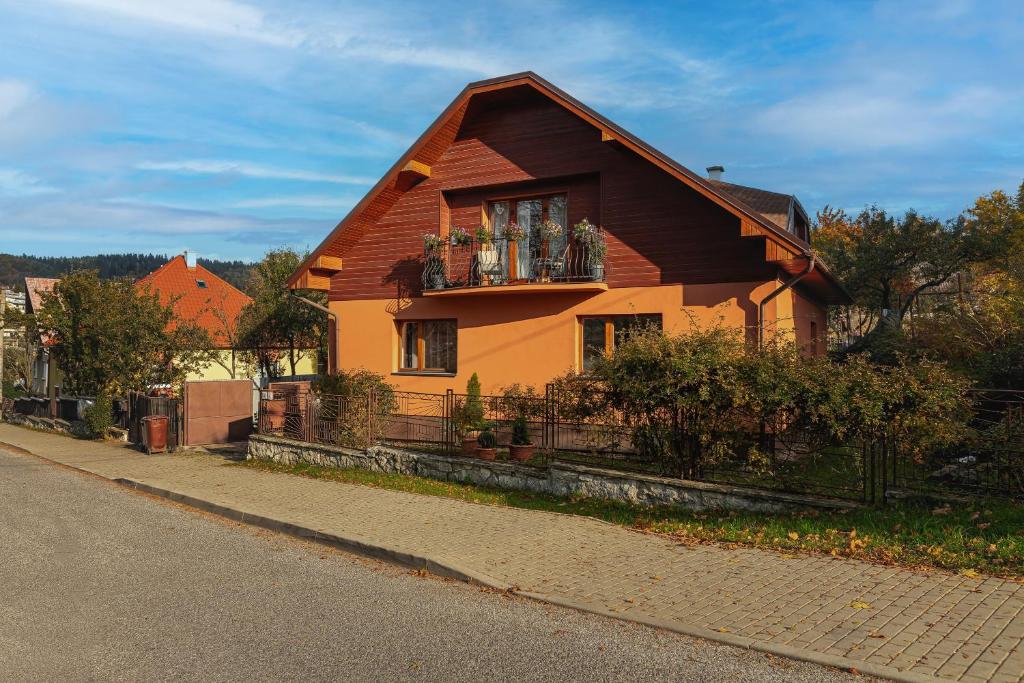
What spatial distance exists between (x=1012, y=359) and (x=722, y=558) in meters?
7.53

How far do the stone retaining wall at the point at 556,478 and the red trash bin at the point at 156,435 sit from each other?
12.3 feet

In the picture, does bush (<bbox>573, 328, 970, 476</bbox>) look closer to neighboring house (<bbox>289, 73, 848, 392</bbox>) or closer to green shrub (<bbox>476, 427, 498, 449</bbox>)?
green shrub (<bbox>476, 427, 498, 449</bbox>)

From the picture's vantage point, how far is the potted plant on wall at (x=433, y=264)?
669 inches

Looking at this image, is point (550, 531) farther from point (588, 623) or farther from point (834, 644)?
point (834, 644)

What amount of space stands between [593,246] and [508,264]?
229cm

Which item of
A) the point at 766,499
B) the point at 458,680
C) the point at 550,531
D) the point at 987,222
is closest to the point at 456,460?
the point at 550,531

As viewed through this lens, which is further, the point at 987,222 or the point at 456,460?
the point at 987,222

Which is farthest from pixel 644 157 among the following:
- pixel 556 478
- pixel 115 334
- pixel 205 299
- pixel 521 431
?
pixel 205 299

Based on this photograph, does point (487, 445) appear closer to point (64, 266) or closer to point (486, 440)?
point (486, 440)

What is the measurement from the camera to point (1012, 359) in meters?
11.8

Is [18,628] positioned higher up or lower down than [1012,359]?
lower down

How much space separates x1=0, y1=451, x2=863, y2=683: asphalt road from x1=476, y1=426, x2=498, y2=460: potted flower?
3.86m

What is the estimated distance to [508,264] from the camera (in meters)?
16.8

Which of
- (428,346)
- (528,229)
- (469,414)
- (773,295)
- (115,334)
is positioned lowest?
(469,414)
